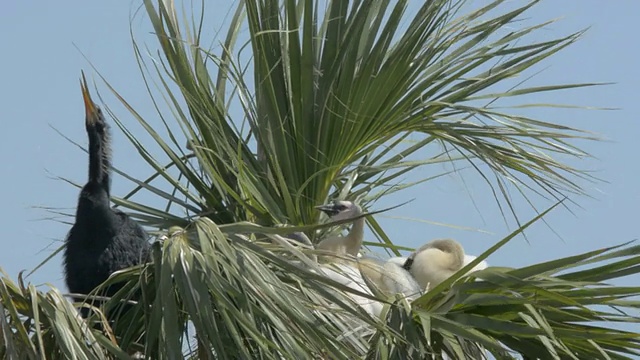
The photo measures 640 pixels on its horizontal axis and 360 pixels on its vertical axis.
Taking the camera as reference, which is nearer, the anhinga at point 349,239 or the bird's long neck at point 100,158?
the anhinga at point 349,239

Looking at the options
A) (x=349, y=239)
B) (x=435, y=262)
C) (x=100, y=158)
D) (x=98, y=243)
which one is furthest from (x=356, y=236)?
(x=100, y=158)

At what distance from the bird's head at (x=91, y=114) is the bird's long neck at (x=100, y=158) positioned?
3 cm

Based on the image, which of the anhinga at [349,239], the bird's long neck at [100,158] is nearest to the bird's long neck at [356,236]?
the anhinga at [349,239]

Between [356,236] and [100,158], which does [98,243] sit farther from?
[356,236]

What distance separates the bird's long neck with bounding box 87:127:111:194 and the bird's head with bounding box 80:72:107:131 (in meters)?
0.03

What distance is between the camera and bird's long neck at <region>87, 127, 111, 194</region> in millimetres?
6336

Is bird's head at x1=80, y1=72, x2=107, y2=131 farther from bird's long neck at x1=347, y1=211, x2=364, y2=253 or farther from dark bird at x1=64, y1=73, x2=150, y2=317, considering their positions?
bird's long neck at x1=347, y1=211, x2=364, y2=253

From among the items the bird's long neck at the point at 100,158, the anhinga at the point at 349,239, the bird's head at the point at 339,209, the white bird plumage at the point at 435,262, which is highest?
the bird's long neck at the point at 100,158

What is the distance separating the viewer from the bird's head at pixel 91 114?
681cm

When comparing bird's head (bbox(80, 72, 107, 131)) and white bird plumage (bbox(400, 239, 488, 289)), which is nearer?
white bird plumage (bbox(400, 239, 488, 289))

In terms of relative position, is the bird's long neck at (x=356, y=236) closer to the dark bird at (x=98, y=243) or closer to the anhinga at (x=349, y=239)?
the anhinga at (x=349, y=239)

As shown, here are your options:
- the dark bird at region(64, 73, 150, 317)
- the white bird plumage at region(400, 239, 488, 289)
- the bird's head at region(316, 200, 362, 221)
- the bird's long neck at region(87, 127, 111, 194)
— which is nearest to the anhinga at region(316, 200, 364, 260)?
the bird's head at region(316, 200, 362, 221)

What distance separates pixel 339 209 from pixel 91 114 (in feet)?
5.16

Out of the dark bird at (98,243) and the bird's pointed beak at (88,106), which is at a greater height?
the bird's pointed beak at (88,106)
